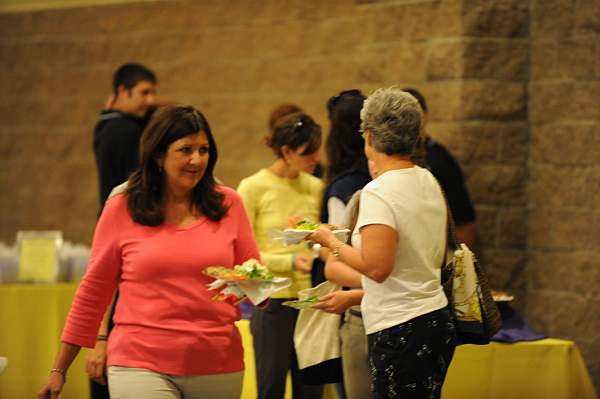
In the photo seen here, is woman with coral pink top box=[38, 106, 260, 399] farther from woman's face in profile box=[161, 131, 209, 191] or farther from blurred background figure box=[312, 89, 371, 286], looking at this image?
blurred background figure box=[312, 89, 371, 286]

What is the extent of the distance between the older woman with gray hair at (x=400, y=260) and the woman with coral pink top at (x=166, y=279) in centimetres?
50

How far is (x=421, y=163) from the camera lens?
14.0 ft

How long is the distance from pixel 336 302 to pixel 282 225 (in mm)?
1389

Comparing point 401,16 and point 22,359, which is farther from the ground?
point 401,16

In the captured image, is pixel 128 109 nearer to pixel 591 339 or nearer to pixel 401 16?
pixel 401 16

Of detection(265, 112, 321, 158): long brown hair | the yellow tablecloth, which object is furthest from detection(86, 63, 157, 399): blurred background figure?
detection(265, 112, 321, 158): long brown hair

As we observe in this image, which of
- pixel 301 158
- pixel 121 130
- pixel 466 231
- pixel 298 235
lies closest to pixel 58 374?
pixel 298 235

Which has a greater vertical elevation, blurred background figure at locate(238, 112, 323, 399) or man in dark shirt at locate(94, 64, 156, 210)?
man in dark shirt at locate(94, 64, 156, 210)

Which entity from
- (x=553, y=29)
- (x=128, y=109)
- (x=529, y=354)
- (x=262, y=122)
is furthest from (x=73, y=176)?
(x=529, y=354)

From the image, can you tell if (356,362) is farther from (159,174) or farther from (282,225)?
(282,225)

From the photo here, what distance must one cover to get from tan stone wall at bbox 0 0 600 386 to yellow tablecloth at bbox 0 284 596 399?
126 cm

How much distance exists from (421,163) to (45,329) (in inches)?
117

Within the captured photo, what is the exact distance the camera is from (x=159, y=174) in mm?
4039

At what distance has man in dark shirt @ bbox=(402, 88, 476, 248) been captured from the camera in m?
6.38
